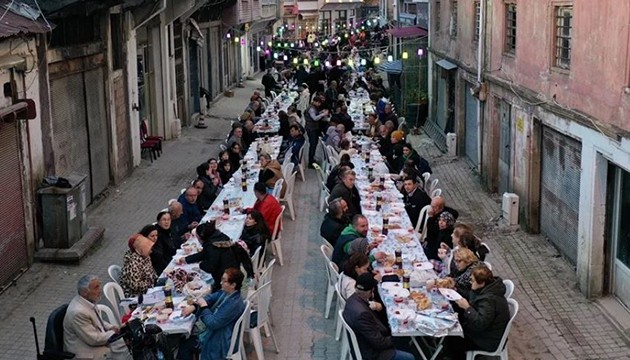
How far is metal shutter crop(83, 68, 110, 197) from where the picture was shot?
17.8 meters

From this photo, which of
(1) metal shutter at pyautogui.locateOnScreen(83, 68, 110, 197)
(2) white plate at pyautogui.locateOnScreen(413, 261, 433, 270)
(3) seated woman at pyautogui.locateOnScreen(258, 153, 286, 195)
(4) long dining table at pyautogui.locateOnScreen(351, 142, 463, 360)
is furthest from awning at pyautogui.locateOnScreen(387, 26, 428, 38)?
(2) white plate at pyautogui.locateOnScreen(413, 261, 433, 270)

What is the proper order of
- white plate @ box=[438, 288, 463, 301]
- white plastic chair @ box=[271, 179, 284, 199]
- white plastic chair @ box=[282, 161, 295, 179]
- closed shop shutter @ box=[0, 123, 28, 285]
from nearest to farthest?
white plate @ box=[438, 288, 463, 301] < closed shop shutter @ box=[0, 123, 28, 285] < white plastic chair @ box=[271, 179, 284, 199] < white plastic chair @ box=[282, 161, 295, 179]

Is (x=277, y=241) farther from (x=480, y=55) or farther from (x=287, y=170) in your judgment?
(x=480, y=55)

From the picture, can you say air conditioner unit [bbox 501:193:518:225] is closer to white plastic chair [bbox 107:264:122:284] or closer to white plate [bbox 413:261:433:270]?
white plate [bbox 413:261:433:270]

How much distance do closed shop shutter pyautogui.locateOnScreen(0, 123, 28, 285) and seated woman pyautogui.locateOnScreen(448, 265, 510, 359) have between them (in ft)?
23.4

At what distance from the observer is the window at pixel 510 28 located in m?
18.1

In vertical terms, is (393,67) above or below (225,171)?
above

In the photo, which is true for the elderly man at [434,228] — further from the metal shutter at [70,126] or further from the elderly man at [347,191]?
the metal shutter at [70,126]

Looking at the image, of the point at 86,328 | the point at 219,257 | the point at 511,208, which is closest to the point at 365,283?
the point at 219,257

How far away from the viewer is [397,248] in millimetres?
11695

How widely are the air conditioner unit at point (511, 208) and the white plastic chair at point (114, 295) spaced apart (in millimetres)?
8490

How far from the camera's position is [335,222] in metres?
12.3

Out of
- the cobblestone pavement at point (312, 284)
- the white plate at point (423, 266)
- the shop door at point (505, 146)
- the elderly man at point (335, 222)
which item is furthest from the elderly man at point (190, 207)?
the shop door at point (505, 146)

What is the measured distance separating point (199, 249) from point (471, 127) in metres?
12.3
